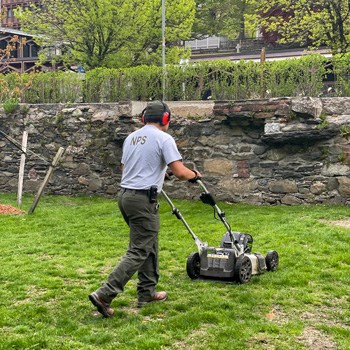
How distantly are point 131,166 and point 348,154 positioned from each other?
7301 mm

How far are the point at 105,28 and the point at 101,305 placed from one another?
670 inches

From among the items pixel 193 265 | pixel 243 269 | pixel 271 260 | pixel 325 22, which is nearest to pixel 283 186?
pixel 271 260

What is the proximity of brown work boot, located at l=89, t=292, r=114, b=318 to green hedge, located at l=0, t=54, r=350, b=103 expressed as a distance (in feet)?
27.9

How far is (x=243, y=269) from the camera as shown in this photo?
655cm

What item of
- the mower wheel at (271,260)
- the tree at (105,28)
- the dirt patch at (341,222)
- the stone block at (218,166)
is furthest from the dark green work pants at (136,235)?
the tree at (105,28)

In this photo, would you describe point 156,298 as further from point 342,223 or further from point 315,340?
point 342,223

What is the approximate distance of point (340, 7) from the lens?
18.3 metres

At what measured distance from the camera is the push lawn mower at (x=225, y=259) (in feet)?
21.3

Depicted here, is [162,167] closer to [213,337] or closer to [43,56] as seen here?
[213,337]

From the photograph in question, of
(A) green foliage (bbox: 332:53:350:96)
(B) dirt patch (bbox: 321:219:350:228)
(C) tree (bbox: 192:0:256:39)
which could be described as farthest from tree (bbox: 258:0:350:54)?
(C) tree (bbox: 192:0:256:39)

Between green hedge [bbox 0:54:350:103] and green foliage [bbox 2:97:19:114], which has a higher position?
green hedge [bbox 0:54:350:103]

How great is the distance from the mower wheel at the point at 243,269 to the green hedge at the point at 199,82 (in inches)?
272

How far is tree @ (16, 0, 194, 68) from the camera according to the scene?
2077 centimetres

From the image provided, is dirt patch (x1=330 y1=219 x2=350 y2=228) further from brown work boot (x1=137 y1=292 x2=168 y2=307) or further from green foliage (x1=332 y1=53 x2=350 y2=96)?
brown work boot (x1=137 y1=292 x2=168 y2=307)
